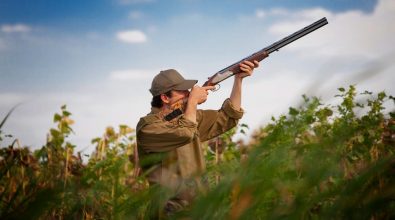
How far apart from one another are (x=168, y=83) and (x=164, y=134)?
2.16 ft

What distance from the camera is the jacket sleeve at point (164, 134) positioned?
3.79 meters

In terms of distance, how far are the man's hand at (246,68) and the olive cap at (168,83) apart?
0.64m

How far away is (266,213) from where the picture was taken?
1368mm

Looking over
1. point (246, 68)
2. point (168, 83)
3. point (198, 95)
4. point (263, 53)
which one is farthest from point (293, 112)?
point (263, 53)

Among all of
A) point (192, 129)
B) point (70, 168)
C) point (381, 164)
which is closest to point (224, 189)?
point (381, 164)

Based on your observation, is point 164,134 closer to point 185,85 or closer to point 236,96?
point 185,85

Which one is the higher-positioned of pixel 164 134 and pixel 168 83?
pixel 168 83

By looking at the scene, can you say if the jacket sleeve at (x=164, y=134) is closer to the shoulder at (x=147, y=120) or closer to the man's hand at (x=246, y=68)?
the shoulder at (x=147, y=120)

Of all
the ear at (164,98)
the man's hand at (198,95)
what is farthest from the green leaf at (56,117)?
the man's hand at (198,95)

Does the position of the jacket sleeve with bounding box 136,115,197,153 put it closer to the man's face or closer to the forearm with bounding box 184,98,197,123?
the forearm with bounding box 184,98,197,123

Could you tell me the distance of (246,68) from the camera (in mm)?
4965

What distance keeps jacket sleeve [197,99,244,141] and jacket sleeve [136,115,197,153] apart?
485 millimetres

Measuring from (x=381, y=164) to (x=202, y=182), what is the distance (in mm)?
486

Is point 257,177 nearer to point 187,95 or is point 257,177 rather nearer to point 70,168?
point 187,95
